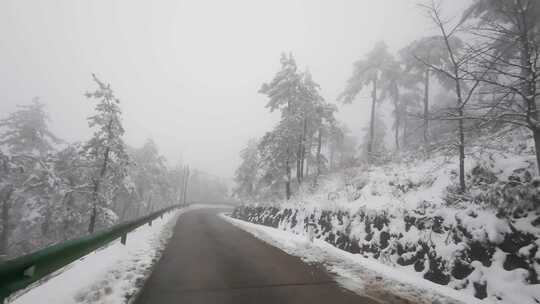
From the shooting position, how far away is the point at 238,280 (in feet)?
16.5

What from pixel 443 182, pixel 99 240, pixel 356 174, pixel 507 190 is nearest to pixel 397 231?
pixel 443 182

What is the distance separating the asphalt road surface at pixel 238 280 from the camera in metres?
4.12

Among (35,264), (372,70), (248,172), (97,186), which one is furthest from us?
(248,172)

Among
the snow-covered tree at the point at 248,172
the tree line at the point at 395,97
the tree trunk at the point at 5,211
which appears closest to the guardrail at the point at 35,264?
the tree line at the point at 395,97

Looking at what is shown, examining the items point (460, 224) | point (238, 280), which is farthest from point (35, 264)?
point (460, 224)

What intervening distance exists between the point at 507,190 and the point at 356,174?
24.4 ft

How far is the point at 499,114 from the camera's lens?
5.05m

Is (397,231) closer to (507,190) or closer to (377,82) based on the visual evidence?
(507,190)

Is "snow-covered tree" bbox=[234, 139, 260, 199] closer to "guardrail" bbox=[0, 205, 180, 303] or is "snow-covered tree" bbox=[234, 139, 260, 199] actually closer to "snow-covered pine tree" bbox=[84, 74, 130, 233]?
"snow-covered pine tree" bbox=[84, 74, 130, 233]

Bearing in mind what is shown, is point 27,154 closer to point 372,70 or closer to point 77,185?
point 77,185

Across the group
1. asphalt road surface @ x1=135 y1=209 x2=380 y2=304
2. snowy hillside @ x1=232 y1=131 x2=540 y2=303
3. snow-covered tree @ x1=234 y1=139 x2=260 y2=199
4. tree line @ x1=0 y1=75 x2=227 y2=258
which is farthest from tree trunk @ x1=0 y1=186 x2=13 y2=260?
snowy hillside @ x1=232 y1=131 x2=540 y2=303

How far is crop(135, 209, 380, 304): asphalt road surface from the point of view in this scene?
412 cm

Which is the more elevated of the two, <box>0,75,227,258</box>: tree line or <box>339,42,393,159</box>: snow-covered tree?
<box>339,42,393,159</box>: snow-covered tree

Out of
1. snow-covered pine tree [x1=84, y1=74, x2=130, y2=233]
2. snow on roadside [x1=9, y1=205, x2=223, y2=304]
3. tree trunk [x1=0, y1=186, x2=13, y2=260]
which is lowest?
tree trunk [x1=0, y1=186, x2=13, y2=260]
